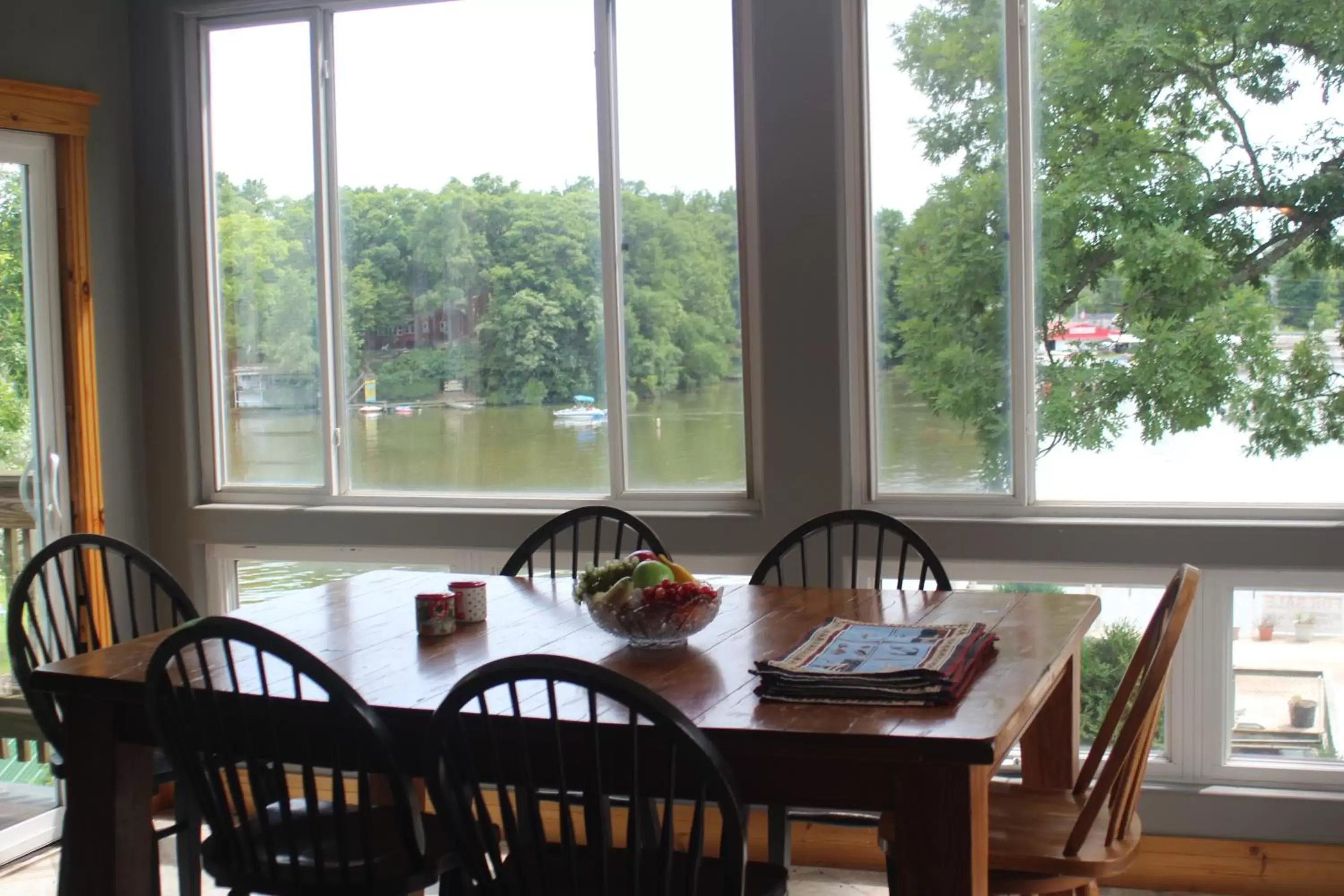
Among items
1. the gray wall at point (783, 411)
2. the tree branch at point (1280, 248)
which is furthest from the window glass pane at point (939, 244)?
the tree branch at point (1280, 248)

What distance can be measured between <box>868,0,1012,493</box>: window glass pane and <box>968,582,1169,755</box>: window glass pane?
0.34 m

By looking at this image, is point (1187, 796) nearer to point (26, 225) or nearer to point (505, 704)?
point (505, 704)

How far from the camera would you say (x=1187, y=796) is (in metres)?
3.31

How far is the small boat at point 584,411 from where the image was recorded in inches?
154

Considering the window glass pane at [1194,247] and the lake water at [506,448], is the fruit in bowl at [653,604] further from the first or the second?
the window glass pane at [1194,247]

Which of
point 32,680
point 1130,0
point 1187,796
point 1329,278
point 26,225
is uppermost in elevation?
point 1130,0

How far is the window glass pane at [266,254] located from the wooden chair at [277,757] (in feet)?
6.47

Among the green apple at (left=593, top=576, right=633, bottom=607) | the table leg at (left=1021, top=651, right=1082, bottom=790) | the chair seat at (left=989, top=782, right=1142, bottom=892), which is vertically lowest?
the chair seat at (left=989, top=782, right=1142, bottom=892)

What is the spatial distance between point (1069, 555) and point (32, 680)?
2371mm

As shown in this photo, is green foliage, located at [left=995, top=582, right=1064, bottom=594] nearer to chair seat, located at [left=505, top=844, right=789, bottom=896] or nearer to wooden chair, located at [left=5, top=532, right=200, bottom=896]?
chair seat, located at [left=505, top=844, right=789, bottom=896]

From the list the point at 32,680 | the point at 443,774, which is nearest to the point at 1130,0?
the point at 443,774

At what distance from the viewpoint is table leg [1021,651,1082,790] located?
2.58m

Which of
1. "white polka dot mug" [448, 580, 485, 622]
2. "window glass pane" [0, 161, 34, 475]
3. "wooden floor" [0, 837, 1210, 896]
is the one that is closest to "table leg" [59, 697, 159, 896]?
"white polka dot mug" [448, 580, 485, 622]

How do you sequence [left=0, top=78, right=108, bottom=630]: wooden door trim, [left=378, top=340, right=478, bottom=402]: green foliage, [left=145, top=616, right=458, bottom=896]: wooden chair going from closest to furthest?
[left=145, top=616, right=458, bottom=896]: wooden chair → [left=0, top=78, right=108, bottom=630]: wooden door trim → [left=378, top=340, right=478, bottom=402]: green foliage
